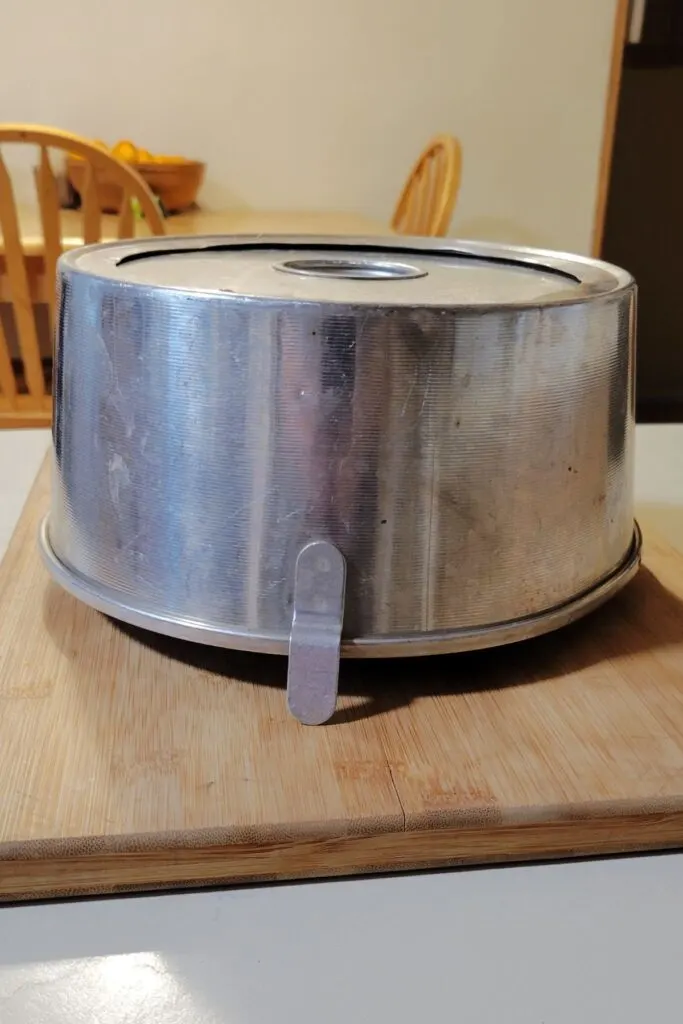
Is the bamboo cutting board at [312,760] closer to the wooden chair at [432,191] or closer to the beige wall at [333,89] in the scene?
the wooden chair at [432,191]

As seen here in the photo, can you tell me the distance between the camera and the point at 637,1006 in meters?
0.38

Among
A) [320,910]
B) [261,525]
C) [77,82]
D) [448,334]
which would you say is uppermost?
[77,82]

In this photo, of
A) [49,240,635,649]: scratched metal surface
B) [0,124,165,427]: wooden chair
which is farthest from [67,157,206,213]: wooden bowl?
[49,240,635,649]: scratched metal surface

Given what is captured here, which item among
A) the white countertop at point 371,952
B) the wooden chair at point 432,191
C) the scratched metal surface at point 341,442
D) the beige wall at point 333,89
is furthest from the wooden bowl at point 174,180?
the white countertop at point 371,952

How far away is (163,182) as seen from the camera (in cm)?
209

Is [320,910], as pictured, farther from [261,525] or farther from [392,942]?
[261,525]

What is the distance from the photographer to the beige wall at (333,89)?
2258 millimetres

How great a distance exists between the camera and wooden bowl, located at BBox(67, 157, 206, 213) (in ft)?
6.53

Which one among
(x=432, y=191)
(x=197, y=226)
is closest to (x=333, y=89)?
(x=432, y=191)

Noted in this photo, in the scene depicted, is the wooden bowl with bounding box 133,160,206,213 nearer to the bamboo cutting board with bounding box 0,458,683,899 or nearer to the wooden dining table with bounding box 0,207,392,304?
the wooden dining table with bounding box 0,207,392,304

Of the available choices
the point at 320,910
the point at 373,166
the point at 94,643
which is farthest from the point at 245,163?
the point at 320,910

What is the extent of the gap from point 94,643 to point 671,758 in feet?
1.12

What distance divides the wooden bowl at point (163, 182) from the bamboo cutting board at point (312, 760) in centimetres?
160

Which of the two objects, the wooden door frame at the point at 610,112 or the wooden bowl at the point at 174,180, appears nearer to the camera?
the wooden bowl at the point at 174,180
